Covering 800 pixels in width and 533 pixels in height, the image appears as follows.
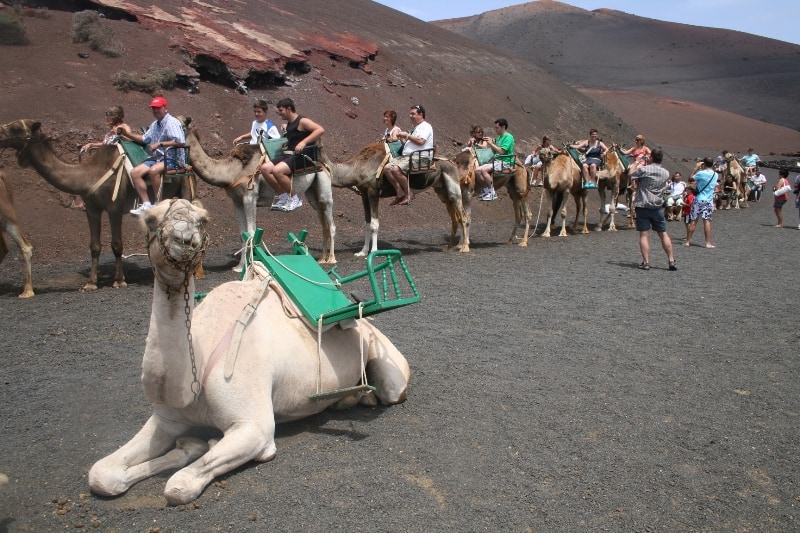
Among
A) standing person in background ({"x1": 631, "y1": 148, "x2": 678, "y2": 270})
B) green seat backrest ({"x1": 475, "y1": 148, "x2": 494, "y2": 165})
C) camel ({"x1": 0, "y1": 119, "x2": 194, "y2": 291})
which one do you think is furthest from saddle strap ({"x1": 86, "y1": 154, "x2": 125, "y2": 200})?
standing person in background ({"x1": 631, "y1": 148, "x2": 678, "y2": 270})

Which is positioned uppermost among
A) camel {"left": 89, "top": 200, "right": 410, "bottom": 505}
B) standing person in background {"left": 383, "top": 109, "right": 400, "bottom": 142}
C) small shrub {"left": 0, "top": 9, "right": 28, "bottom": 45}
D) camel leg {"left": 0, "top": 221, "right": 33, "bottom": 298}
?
small shrub {"left": 0, "top": 9, "right": 28, "bottom": 45}

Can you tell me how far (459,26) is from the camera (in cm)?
12062

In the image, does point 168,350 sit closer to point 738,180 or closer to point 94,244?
point 94,244

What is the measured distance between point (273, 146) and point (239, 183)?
86 cm

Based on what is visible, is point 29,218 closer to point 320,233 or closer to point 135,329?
point 320,233

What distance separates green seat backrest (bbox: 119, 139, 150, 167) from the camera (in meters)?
11.5

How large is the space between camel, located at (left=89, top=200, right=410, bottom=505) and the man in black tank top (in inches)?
271

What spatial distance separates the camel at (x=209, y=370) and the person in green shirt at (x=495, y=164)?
36.3 ft

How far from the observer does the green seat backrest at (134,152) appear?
454 inches

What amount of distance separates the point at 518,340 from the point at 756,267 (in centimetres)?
766

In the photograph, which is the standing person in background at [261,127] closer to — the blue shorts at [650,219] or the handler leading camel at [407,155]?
the handler leading camel at [407,155]

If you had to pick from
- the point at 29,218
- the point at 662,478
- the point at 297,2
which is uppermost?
the point at 297,2

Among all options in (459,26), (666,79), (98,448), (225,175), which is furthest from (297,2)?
(459,26)

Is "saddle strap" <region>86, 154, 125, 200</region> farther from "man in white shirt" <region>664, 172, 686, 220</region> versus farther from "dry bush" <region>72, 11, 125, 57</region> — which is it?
"man in white shirt" <region>664, 172, 686, 220</region>
